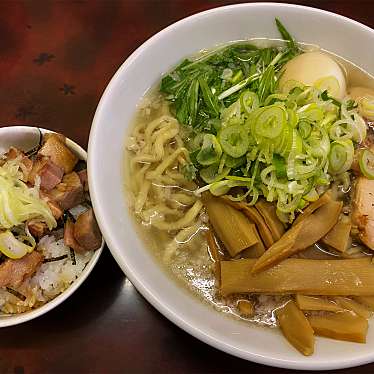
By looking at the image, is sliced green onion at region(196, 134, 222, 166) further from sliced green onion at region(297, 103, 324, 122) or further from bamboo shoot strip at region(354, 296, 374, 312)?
bamboo shoot strip at region(354, 296, 374, 312)

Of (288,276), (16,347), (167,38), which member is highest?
(167,38)

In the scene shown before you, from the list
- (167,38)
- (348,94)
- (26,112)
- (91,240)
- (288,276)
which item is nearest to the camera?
(288,276)

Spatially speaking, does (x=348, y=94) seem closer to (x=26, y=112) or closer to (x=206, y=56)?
(x=206, y=56)

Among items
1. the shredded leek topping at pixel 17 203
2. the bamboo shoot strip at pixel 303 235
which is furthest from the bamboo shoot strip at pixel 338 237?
the shredded leek topping at pixel 17 203

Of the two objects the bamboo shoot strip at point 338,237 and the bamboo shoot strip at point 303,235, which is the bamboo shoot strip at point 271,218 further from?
the bamboo shoot strip at point 338,237

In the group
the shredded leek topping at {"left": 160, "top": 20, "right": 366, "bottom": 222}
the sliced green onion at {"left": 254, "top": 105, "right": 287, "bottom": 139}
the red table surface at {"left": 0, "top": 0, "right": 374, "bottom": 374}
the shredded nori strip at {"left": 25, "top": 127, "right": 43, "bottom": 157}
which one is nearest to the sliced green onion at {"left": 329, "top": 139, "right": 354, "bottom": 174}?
the shredded leek topping at {"left": 160, "top": 20, "right": 366, "bottom": 222}

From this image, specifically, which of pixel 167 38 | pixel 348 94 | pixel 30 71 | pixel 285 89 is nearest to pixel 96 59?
pixel 30 71
